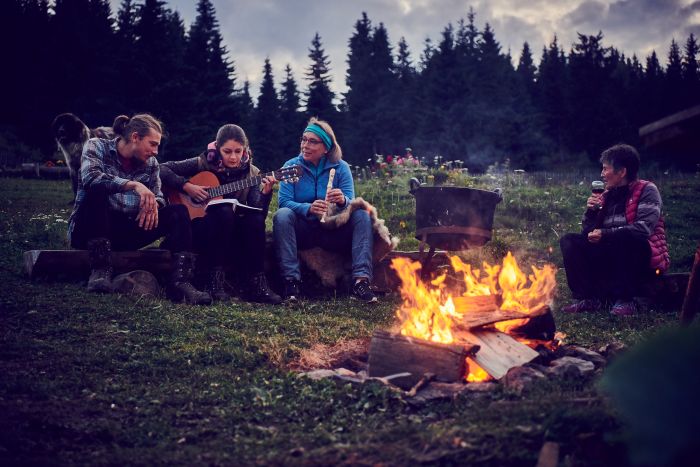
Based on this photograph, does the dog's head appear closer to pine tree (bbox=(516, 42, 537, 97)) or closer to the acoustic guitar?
the acoustic guitar

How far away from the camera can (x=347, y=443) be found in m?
2.69

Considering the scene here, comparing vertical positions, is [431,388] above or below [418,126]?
below

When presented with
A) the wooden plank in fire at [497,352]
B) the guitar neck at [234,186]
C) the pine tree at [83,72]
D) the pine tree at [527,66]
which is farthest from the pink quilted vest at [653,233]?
the pine tree at [527,66]

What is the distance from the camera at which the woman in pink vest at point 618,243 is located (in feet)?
18.8

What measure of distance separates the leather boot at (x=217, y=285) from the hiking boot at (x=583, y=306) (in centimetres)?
335

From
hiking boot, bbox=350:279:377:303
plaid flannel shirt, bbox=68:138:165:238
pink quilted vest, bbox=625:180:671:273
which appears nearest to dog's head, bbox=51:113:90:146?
plaid flannel shirt, bbox=68:138:165:238

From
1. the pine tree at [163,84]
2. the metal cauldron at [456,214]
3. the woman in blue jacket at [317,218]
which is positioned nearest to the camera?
the metal cauldron at [456,214]

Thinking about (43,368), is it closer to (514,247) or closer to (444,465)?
(444,465)

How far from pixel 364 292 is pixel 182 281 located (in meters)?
1.79

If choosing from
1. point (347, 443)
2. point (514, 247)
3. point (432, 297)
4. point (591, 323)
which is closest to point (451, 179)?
point (514, 247)

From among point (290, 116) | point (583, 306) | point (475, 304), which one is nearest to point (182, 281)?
point (475, 304)

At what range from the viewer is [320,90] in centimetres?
4262

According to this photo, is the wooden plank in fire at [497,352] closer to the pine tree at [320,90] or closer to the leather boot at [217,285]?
the leather boot at [217,285]

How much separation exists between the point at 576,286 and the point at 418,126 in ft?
141
